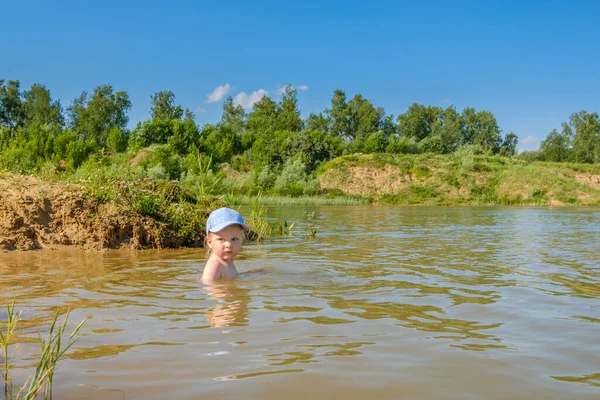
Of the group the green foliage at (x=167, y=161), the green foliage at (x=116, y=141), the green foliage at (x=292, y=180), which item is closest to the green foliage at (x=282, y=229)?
the green foliage at (x=292, y=180)

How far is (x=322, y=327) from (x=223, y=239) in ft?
7.16

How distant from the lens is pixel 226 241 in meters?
5.61

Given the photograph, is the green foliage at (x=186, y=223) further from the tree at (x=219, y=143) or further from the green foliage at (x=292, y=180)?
the tree at (x=219, y=143)

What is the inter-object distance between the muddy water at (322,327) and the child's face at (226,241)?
1.15 feet

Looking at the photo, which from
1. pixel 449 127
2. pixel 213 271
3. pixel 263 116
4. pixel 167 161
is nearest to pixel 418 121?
pixel 449 127

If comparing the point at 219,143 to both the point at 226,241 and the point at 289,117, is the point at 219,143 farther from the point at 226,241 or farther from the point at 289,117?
the point at 226,241

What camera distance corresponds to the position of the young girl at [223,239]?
546 centimetres

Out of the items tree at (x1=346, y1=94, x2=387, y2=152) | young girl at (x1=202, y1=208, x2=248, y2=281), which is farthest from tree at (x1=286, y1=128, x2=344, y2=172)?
young girl at (x1=202, y1=208, x2=248, y2=281)

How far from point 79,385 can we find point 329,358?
1.29 metres

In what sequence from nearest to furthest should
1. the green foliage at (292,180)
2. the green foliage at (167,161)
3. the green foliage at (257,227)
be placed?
1. the green foliage at (257,227)
2. the green foliage at (292,180)
3. the green foliage at (167,161)

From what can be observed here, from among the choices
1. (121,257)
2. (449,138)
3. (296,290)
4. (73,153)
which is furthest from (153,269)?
(449,138)

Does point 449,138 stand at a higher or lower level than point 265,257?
higher

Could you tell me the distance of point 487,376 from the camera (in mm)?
2715

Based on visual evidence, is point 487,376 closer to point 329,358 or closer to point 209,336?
point 329,358
